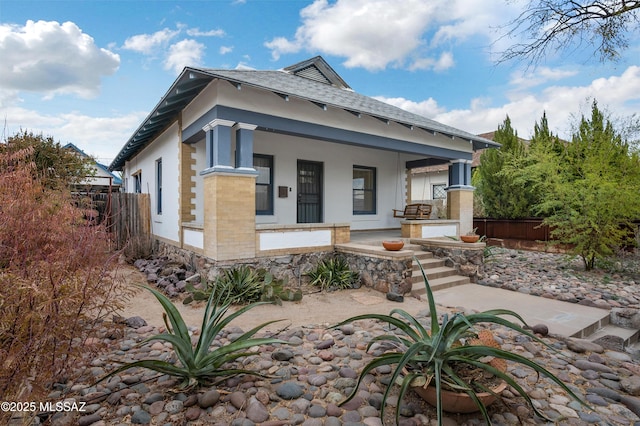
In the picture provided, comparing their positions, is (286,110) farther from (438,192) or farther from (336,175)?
(438,192)

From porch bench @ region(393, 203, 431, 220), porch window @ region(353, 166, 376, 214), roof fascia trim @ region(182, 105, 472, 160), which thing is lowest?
porch bench @ region(393, 203, 431, 220)

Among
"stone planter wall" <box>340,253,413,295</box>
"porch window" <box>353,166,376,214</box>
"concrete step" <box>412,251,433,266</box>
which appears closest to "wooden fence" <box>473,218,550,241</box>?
"porch window" <box>353,166,376,214</box>

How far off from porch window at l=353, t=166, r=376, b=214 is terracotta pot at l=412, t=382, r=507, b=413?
8676 mm

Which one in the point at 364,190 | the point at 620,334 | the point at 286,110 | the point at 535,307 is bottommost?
the point at 620,334

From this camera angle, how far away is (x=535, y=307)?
5.32 m

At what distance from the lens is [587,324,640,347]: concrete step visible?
4379 mm

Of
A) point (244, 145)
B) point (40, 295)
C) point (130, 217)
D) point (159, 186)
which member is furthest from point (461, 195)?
point (40, 295)

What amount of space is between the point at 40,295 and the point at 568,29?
6463 mm

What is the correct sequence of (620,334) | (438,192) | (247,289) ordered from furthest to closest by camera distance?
(438,192) → (247,289) → (620,334)

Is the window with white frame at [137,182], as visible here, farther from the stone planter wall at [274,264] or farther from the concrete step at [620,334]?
the concrete step at [620,334]

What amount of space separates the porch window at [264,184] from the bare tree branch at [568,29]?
5.77m

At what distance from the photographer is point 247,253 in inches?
245

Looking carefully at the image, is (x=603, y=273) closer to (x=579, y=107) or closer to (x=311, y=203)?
(x=579, y=107)

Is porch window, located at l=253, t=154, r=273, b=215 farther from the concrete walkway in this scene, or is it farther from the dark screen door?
the concrete walkway
